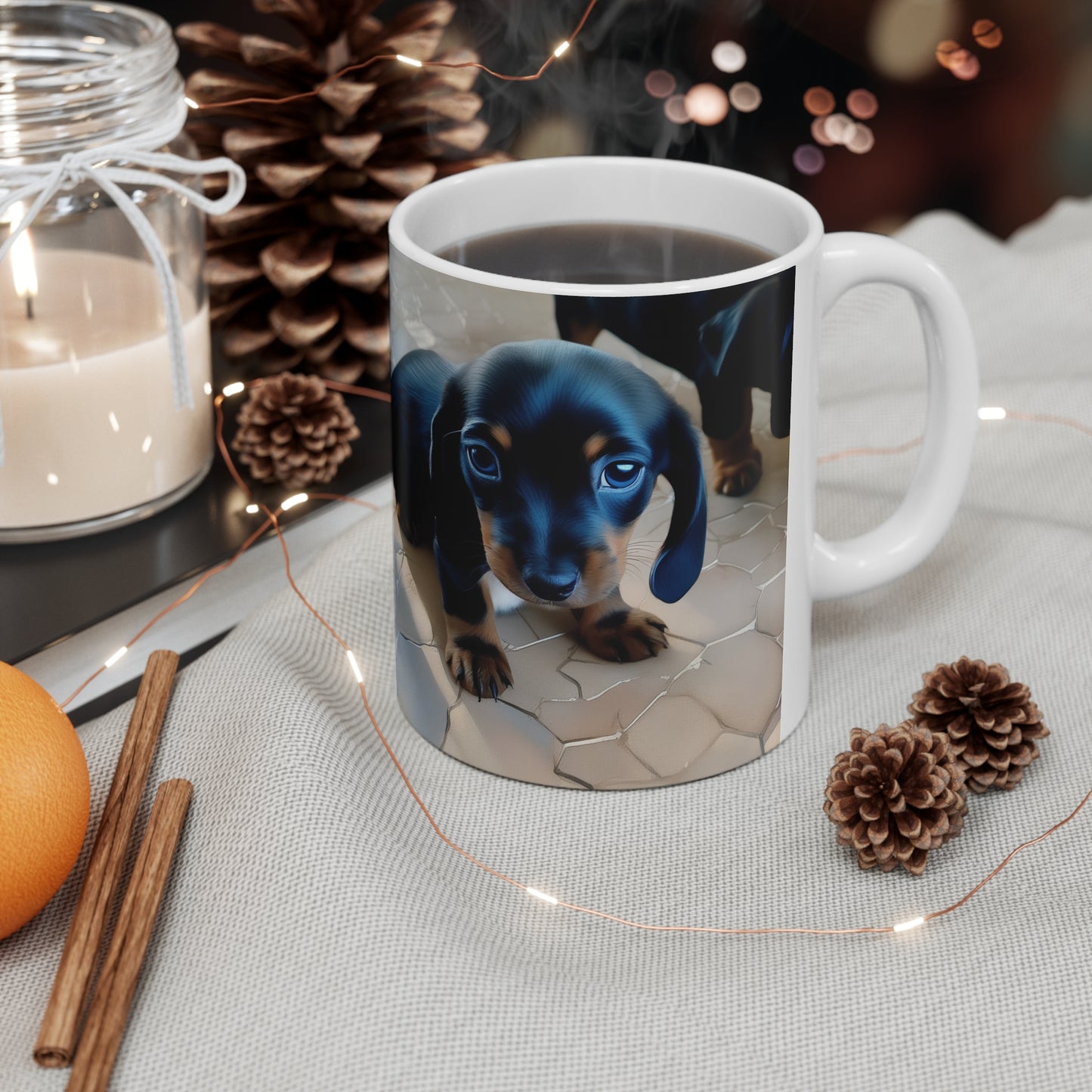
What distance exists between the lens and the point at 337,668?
58 centimetres

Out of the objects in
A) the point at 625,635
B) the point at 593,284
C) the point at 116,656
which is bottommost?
the point at 116,656

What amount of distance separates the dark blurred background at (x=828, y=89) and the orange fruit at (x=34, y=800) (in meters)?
0.55

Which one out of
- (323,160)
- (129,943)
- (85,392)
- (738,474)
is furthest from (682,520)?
(323,160)

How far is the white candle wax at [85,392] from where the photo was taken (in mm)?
625

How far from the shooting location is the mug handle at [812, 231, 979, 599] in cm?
50

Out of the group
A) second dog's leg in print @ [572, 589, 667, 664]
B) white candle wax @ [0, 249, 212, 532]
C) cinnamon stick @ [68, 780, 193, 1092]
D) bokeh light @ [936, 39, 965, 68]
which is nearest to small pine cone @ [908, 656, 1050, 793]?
second dog's leg in print @ [572, 589, 667, 664]

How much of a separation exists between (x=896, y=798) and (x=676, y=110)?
59 cm

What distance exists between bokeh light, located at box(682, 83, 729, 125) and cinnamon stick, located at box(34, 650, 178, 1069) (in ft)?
1.86

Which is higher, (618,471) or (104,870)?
(618,471)

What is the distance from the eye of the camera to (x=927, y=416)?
21.1 inches

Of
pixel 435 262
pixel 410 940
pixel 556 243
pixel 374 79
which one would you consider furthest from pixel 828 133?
pixel 410 940

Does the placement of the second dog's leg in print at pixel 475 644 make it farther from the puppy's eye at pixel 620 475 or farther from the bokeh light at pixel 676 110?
the bokeh light at pixel 676 110

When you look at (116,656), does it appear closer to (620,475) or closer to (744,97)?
(620,475)

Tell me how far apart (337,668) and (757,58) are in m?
0.62
